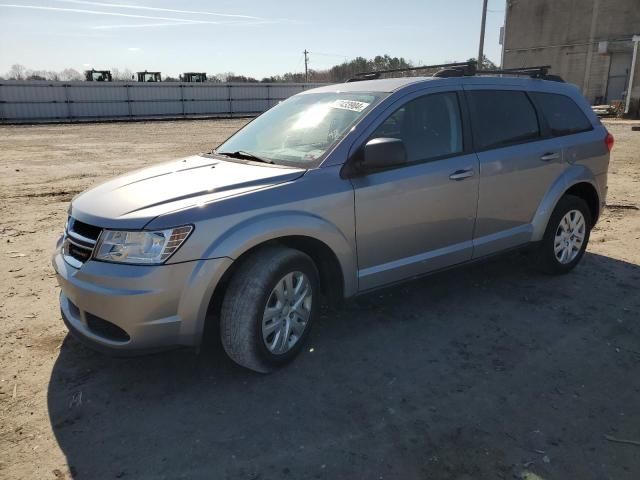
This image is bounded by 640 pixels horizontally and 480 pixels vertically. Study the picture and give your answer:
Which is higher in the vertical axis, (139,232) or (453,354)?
(139,232)

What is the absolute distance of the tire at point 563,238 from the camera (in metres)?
4.67

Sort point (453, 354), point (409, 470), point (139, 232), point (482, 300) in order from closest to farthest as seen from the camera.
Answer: point (409, 470) < point (139, 232) < point (453, 354) < point (482, 300)

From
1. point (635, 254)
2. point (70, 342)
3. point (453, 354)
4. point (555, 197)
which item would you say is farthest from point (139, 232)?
point (635, 254)

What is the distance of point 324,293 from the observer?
358 cm

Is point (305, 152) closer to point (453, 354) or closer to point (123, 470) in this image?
point (453, 354)

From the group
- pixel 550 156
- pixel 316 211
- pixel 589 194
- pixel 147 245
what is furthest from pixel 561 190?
pixel 147 245

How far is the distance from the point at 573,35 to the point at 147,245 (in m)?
46.0

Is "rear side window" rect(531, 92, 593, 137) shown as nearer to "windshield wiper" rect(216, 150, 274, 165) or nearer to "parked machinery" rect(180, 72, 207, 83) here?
"windshield wiper" rect(216, 150, 274, 165)

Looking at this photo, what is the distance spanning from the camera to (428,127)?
3.83m

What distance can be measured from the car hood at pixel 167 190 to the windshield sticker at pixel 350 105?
2.41 ft

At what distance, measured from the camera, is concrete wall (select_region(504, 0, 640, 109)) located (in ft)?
123

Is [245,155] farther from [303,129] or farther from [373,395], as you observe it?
[373,395]

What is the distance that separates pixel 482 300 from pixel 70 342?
3212 millimetres

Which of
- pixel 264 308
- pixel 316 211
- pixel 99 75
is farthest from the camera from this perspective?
pixel 99 75
